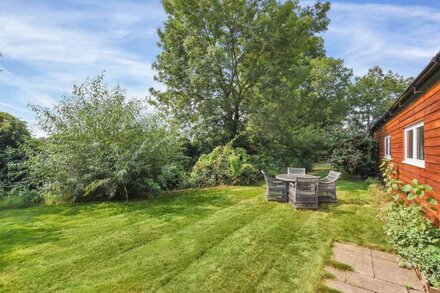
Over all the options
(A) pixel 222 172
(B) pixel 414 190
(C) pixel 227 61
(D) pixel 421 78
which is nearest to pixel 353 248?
(B) pixel 414 190

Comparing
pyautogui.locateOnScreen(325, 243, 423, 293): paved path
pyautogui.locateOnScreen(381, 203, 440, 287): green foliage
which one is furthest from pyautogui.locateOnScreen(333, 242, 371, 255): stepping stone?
pyautogui.locateOnScreen(381, 203, 440, 287): green foliage

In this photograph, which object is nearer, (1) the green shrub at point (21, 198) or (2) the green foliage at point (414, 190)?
(2) the green foliage at point (414, 190)

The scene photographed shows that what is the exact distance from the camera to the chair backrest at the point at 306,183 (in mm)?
5998

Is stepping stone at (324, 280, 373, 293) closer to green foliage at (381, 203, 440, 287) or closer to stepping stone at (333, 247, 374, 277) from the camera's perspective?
stepping stone at (333, 247, 374, 277)

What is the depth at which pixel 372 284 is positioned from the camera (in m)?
2.95

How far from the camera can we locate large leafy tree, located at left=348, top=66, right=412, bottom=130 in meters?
26.7

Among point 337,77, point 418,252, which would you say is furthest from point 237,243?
point 337,77

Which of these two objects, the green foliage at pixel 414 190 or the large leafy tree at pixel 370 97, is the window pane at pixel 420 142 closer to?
the green foliage at pixel 414 190

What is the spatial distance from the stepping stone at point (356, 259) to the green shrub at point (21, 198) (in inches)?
342

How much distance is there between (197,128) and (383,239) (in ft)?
32.4

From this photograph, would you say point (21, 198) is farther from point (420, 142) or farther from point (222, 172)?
point (420, 142)

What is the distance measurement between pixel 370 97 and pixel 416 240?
27.7 metres

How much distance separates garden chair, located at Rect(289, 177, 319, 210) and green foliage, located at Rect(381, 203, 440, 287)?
171 cm

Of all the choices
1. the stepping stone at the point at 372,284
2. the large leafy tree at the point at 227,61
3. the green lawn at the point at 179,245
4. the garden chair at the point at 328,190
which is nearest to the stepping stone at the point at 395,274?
the stepping stone at the point at 372,284
